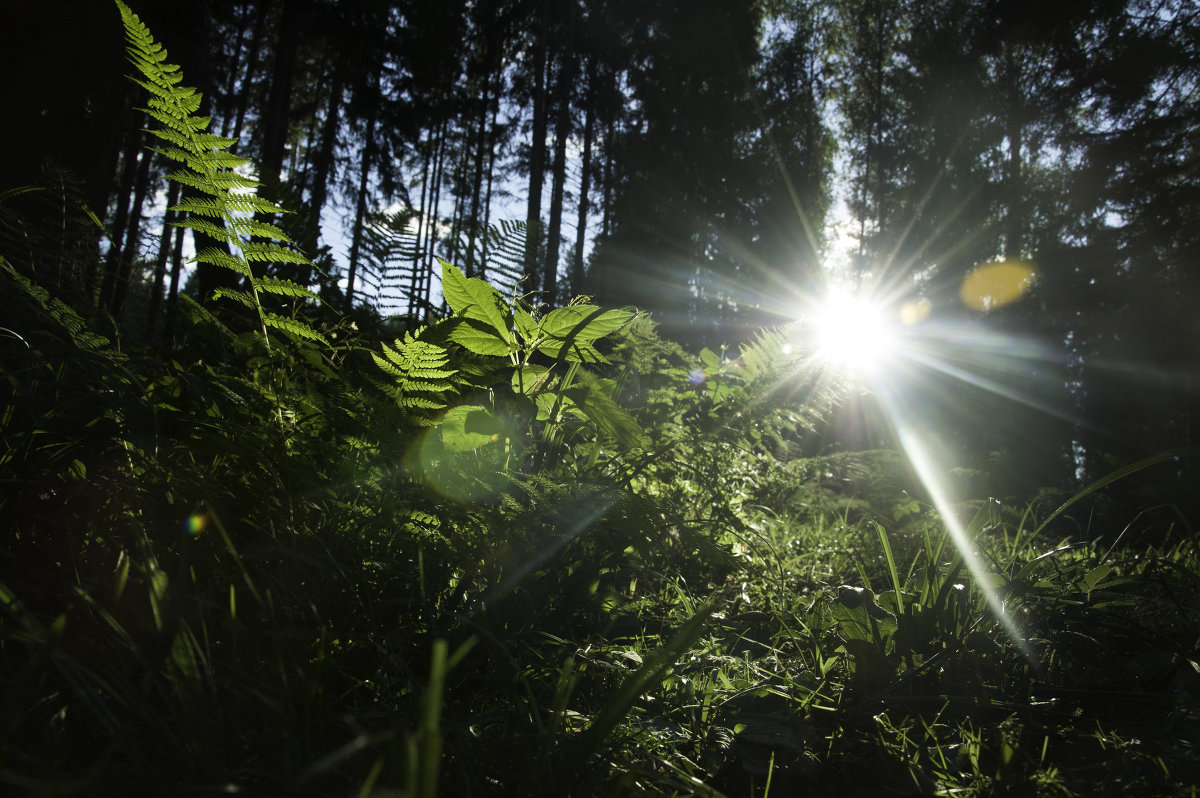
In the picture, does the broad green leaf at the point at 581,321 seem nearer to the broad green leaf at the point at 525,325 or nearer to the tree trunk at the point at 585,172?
the broad green leaf at the point at 525,325

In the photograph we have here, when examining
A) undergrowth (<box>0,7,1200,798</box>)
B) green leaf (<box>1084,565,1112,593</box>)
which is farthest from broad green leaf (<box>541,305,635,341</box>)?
green leaf (<box>1084,565,1112,593</box>)

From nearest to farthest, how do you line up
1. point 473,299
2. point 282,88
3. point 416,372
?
point 473,299, point 416,372, point 282,88

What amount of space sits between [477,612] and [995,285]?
15.0 m

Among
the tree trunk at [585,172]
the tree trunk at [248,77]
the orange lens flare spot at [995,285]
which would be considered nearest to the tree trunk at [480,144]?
the tree trunk at [585,172]

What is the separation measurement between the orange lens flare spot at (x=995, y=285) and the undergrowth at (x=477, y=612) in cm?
1274

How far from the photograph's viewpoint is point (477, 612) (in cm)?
108

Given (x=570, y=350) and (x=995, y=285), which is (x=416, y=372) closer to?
(x=570, y=350)

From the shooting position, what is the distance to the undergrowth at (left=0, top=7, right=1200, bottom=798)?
29.3 inches

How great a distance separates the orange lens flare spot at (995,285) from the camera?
1173cm

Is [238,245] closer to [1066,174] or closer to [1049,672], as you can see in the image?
[1049,672]

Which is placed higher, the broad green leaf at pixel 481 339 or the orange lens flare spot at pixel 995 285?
the orange lens flare spot at pixel 995 285

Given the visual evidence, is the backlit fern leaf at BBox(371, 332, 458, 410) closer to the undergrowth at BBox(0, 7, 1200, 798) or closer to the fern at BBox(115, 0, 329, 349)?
the undergrowth at BBox(0, 7, 1200, 798)

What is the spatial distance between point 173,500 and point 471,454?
54 centimetres

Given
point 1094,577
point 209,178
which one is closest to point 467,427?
point 209,178
